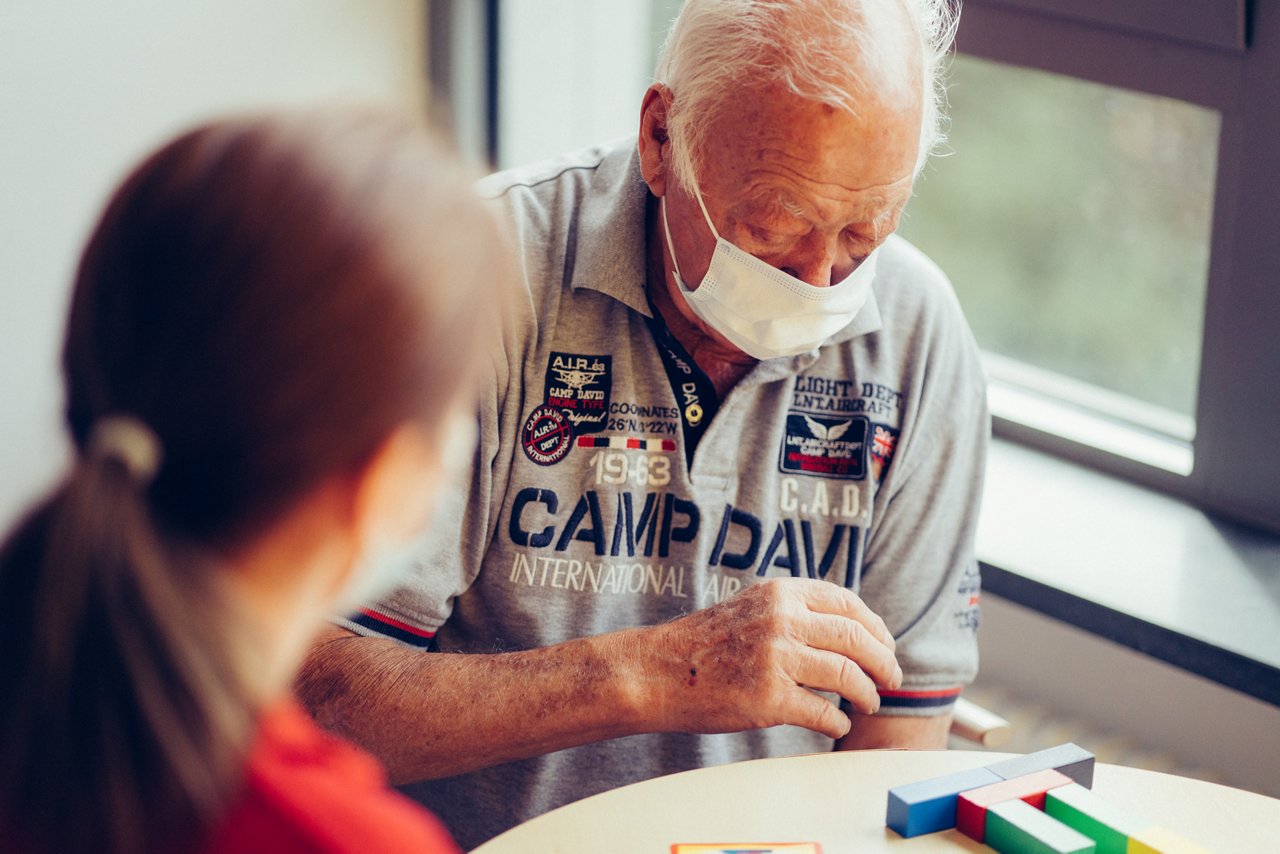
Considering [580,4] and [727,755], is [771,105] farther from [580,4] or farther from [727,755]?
[580,4]

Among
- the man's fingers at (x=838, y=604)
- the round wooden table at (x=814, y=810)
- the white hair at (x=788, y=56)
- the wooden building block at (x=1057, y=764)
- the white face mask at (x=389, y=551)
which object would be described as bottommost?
the round wooden table at (x=814, y=810)

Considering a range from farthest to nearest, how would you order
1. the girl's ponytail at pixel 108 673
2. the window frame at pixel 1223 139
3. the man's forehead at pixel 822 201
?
the window frame at pixel 1223 139 → the man's forehead at pixel 822 201 → the girl's ponytail at pixel 108 673

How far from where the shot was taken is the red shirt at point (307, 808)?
63 cm

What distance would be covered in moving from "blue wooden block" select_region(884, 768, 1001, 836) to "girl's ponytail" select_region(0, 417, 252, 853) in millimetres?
638

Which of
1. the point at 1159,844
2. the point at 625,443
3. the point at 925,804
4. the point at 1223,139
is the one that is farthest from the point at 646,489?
the point at 1223,139

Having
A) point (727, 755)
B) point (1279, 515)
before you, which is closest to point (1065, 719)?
point (1279, 515)

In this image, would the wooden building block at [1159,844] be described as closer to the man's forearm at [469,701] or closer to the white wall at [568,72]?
the man's forearm at [469,701]

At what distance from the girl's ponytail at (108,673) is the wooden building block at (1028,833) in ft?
2.19

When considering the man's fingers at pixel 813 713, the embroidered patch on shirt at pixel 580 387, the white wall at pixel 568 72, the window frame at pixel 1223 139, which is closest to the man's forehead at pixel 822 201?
→ the embroidered patch on shirt at pixel 580 387

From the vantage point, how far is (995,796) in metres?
1.06

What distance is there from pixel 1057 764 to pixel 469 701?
540 millimetres

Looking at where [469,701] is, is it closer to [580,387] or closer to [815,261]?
[580,387]

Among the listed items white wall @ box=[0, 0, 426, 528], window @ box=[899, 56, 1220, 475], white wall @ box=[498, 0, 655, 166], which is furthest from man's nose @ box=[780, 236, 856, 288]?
white wall @ box=[498, 0, 655, 166]

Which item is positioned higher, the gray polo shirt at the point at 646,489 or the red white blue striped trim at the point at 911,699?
the gray polo shirt at the point at 646,489
